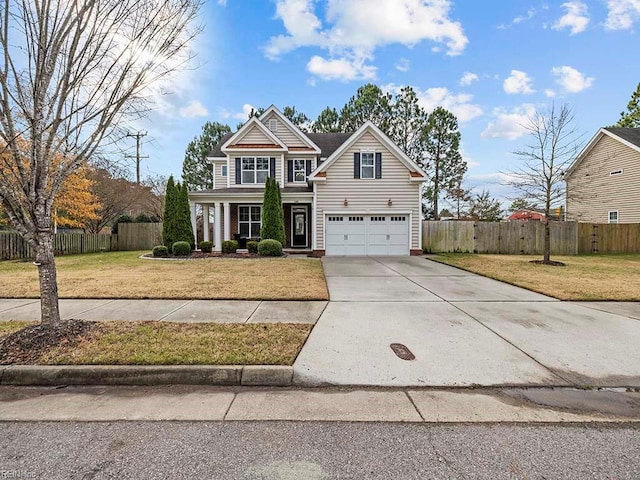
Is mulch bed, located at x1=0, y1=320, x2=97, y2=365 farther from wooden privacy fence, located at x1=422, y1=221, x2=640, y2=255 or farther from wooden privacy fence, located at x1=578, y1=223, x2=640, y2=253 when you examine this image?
wooden privacy fence, located at x1=578, y1=223, x2=640, y2=253

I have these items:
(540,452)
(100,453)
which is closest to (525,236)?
(540,452)

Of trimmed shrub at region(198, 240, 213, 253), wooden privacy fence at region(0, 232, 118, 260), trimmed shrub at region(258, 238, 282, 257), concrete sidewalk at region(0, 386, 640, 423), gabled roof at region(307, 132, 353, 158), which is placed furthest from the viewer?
gabled roof at region(307, 132, 353, 158)

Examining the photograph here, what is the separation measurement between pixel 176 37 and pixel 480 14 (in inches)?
457

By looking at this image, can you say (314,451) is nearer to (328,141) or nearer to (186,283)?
(186,283)

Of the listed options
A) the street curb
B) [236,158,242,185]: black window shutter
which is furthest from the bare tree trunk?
[236,158,242,185]: black window shutter

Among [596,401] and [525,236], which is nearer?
[596,401]

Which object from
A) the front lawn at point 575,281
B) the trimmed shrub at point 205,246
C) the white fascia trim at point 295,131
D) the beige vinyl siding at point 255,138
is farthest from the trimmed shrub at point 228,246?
the front lawn at point 575,281

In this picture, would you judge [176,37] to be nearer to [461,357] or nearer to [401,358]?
[401,358]

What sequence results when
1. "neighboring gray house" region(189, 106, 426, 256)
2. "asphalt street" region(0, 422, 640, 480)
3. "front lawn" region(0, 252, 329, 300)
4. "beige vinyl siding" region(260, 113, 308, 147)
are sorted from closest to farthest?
"asphalt street" region(0, 422, 640, 480), "front lawn" region(0, 252, 329, 300), "neighboring gray house" region(189, 106, 426, 256), "beige vinyl siding" region(260, 113, 308, 147)

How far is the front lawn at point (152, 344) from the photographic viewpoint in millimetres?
3664

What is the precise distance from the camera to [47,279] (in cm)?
424

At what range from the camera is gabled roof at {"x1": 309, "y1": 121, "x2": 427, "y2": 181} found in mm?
16391

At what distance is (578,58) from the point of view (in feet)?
42.3

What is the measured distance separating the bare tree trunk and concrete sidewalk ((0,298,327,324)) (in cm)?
100
